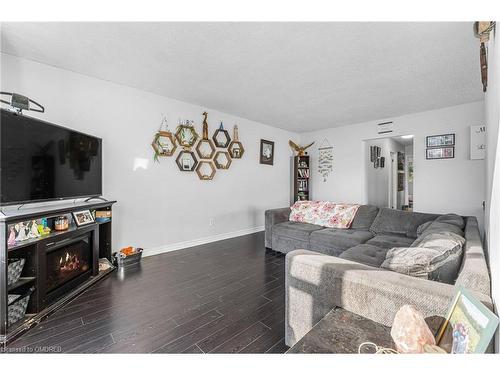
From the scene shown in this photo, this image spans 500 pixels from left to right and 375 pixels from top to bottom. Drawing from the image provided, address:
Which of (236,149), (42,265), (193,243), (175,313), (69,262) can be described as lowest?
(175,313)

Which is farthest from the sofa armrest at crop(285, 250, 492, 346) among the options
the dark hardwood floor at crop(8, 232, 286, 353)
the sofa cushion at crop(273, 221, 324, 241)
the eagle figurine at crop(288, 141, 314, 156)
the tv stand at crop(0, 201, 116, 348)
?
the eagle figurine at crop(288, 141, 314, 156)

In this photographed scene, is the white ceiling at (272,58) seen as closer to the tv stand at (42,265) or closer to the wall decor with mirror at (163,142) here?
the wall decor with mirror at (163,142)

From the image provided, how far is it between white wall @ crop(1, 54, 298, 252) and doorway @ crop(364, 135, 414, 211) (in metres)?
2.73

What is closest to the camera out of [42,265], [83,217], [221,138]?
[42,265]

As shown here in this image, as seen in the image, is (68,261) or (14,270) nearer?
(14,270)

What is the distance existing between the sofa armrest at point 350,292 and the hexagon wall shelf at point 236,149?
3067 millimetres

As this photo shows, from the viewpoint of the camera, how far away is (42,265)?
1790 millimetres

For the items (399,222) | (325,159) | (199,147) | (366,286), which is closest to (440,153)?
(399,222)

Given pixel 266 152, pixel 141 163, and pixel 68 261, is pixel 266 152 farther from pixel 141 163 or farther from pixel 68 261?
pixel 68 261

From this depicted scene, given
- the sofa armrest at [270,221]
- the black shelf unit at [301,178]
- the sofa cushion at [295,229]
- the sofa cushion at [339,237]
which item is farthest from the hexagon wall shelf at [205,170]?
the black shelf unit at [301,178]

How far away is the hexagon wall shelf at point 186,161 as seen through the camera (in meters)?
Answer: 3.54

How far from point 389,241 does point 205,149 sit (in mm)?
2998

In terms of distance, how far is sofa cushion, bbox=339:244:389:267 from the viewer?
2.04 meters

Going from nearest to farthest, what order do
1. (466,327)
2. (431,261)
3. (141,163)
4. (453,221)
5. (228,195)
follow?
(466,327), (431,261), (453,221), (141,163), (228,195)
